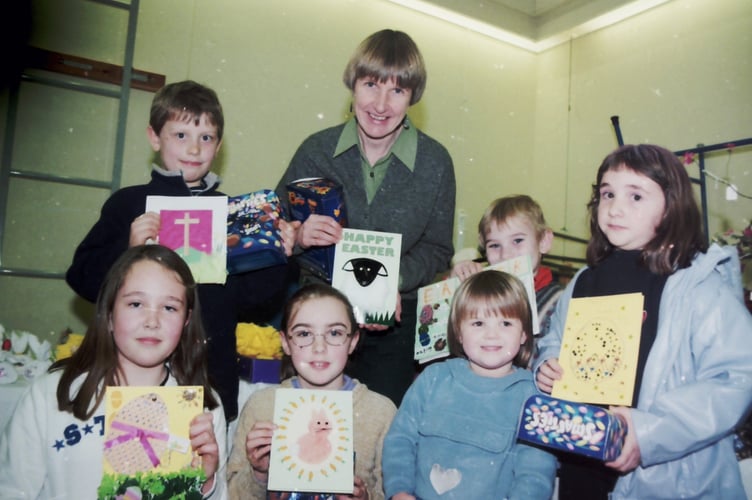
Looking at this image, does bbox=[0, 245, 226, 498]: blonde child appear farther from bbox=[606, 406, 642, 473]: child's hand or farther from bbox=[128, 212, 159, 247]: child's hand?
bbox=[606, 406, 642, 473]: child's hand

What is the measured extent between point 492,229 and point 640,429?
1.15 metres

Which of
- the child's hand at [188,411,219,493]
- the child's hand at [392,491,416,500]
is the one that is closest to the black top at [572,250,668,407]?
the child's hand at [392,491,416,500]

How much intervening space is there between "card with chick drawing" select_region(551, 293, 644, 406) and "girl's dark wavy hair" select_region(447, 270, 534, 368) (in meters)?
0.22

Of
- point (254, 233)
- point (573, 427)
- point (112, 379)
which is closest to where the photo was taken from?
point (573, 427)

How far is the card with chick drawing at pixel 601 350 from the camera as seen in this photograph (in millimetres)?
1487

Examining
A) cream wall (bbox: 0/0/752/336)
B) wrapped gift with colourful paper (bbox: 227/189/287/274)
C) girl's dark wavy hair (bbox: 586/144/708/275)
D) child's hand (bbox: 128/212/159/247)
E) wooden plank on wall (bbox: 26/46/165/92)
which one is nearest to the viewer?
girl's dark wavy hair (bbox: 586/144/708/275)

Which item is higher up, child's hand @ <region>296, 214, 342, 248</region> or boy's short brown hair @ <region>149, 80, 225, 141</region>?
boy's short brown hair @ <region>149, 80, 225, 141</region>

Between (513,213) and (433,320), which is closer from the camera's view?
(433,320)

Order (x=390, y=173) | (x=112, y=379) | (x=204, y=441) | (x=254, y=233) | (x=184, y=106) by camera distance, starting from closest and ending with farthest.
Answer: (x=204, y=441), (x=112, y=379), (x=254, y=233), (x=184, y=106), (x=390, y=173)

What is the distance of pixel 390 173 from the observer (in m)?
2.29

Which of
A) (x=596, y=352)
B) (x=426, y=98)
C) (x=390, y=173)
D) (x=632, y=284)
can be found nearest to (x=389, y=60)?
(x=390, y=173)

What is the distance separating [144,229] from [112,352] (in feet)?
1.16

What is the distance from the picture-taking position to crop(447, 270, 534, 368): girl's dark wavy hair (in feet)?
6.02

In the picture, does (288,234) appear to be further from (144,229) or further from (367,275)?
(144,229)
